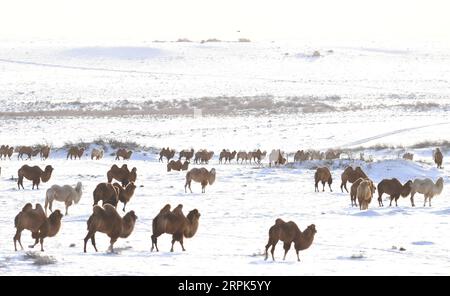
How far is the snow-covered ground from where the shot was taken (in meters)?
13.5

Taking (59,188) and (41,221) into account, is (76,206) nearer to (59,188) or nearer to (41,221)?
(59,188)

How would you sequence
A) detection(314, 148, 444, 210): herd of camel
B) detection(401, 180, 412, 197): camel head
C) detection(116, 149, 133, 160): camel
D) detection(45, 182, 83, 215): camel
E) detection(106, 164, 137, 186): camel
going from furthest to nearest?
detection(116, 149, 133, 160): camel < detection(106, 164, 137, 186): camel < detection(401, 180, 412, 197): camel head < detection(314, 148, 444, 210): herd of camel < detection(45, 182, 83, 215): camel

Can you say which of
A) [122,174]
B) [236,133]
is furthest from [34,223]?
[236,133]

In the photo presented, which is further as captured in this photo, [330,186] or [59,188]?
[330,186]

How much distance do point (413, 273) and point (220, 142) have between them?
34973 millimetres

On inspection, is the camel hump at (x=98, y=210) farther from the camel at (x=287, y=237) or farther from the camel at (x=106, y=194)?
the camel at (x=106, y=194)

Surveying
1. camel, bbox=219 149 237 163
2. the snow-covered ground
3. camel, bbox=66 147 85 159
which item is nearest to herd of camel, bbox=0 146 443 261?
the snow-covered ground

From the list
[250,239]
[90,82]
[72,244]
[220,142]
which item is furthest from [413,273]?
[90,82]

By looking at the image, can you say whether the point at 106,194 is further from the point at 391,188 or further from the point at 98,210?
the point at 391,188

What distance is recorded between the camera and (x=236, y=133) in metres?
51.7

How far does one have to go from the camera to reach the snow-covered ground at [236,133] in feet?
44.1

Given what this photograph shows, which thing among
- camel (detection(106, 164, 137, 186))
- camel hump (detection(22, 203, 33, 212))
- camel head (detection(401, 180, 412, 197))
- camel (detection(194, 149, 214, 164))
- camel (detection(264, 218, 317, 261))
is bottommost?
camel (detection(264, 218, 317, 261))

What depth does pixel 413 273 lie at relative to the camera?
1204cm

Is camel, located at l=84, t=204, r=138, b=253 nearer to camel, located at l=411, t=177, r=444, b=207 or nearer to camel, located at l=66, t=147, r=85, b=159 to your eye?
camel, located at l=411, t=177, r=444, b=207
